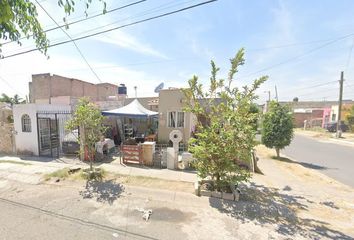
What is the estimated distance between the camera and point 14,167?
8.86 m

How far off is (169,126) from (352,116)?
31.5m

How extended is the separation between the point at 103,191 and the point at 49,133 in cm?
721

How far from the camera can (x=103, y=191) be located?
638 cm

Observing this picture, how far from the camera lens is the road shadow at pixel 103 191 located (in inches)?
233

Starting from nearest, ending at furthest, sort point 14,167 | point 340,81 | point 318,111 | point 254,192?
point 254,192 → point 14,167 → point 340,81 → point 318,111

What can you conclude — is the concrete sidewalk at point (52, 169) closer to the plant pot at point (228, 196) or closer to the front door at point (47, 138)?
the front door at point (47, 138)

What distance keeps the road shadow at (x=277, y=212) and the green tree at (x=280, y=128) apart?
6.35 metres

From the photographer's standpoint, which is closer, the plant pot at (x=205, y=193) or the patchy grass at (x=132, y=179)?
the plant pot at (x=205, y=193)

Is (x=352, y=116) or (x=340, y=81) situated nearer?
(x=340, y=81)

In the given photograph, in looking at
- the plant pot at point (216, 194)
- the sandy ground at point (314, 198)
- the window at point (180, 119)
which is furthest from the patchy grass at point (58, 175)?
the sandy ground at point (314, 198)

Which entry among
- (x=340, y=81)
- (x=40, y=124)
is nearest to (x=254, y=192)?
(x=40, y=124)

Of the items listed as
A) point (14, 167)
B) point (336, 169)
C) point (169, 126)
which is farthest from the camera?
point (169, 126)

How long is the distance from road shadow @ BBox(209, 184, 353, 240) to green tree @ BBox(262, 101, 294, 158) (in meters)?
6.35

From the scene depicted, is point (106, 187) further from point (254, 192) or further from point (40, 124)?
point (40, 124)
